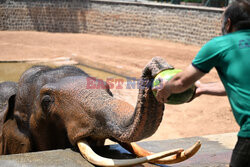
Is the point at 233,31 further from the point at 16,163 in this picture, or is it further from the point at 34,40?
the point at 34,40

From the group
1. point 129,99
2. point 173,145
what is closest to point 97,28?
point 129,99

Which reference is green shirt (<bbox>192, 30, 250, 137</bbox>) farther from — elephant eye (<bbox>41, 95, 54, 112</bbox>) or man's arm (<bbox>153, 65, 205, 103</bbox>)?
elephant eye (<bbox>41, 95, 54, 112</bbox>)

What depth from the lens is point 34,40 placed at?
16.7 m

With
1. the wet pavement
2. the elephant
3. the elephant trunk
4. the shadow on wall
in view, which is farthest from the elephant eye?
the shadow on wall

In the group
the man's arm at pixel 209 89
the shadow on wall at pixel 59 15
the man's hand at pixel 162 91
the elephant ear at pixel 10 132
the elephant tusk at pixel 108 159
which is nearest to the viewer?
the man's hand at pixel 162 91

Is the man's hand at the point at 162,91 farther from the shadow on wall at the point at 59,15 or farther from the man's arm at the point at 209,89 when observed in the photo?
the shadow on wall at the point at 59,15

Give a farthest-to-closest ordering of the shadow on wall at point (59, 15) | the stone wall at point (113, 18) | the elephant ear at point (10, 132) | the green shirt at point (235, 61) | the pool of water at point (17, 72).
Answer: the shadow on wall at point (59, 15), the stone wall at point (113, 18), the pool of water at point (17, 72), the elephant ear at point (10, 132), the green shirt at point (235, 61)

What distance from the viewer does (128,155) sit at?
10.0 feet

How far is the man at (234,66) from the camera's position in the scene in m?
1.89

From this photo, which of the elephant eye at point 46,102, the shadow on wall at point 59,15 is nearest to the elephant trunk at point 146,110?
the elephant eye at point 46,102

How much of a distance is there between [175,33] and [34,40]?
6773 mm

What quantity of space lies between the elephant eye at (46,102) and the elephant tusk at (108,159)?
46 centimetres

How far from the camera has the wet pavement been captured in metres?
2.77

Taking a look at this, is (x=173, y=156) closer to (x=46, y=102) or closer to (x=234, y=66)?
(x=234, y=66)
